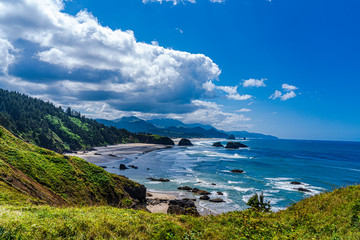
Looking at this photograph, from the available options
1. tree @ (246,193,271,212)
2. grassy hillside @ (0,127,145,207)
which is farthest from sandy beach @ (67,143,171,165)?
tree @ (246,193,271,212)

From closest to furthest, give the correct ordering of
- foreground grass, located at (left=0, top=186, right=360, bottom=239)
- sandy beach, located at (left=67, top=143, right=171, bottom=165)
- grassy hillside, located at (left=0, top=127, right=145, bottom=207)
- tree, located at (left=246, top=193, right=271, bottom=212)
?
foreground grass, located at (left=0, top=186, right=360, bottom=239) → tree, located at (left=246, top=193, right=271, bottom=212) → grassy hillside, located at (left=0, top=127, right=145, bottom=207) → sandy beach, located at (left=67, top=143, right=171, bottom=165)

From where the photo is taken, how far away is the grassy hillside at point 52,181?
15.3m

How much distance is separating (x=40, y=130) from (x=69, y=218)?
13402 centimetres

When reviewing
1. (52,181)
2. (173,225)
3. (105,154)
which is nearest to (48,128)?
(105,154)

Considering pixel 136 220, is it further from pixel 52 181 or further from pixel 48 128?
pixel 48 128

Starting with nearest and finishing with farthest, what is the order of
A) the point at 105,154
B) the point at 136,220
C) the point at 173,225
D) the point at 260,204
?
1. the point at 173,225
2. the point at 136,220
3. the point at 260,204
4. the point at 105,154

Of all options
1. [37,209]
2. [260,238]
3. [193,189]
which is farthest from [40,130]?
[260,238]

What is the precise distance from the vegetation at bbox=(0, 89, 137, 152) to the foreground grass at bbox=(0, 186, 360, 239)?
113 meters

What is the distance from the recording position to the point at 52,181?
2009 centimetres

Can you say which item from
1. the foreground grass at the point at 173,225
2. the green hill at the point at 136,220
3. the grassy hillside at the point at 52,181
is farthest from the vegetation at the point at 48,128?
the foreground grass at the point at 173,225

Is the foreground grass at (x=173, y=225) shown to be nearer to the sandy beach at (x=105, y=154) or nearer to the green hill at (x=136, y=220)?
the green hill at (x=136, y=220)

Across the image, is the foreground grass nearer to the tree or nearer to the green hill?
the green hill

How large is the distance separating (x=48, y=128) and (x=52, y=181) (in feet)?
426

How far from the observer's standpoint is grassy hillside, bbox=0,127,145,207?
50.3ft
